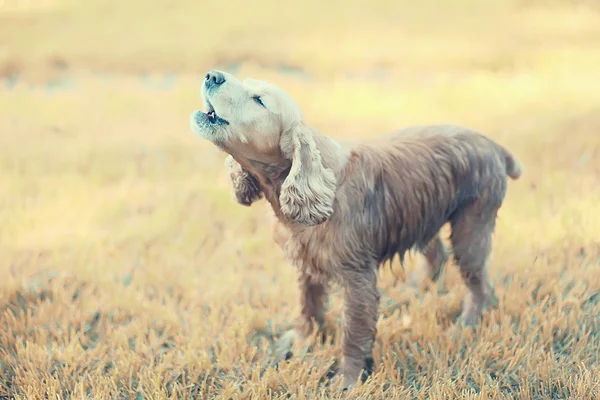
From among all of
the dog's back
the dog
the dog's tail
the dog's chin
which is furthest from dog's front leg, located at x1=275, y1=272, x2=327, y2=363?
the dog's tail

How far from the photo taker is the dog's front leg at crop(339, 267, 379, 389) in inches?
130

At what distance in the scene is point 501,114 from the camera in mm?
6922

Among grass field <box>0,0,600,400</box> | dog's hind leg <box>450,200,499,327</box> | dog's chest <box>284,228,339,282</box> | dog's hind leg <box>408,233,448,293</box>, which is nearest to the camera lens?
dog's chest <box>284,228,339,282</box>

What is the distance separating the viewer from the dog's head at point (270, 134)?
286cm

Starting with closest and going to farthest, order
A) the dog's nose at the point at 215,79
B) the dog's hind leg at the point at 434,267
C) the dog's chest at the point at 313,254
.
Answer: the dog's nose at the point at 215,79 → the dog's chest at the point at 313,254 → the dog's hind leg at the point at 434,267

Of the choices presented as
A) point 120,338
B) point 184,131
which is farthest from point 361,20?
point 120,338

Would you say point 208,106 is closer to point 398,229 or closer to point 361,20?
point 398,229

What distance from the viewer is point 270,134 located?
9.67 ft

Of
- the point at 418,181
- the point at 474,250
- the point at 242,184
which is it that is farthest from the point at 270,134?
the point at 474,250

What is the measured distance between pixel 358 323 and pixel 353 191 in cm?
69

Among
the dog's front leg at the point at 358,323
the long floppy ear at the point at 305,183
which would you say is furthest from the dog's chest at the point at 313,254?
the long floppy ear at the point at 305,183

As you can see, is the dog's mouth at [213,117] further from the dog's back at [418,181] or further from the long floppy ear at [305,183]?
the dog's back at [418,181]

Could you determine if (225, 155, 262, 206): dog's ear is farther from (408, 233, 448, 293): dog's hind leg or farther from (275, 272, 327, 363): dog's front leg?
(408, 233, 448, 293): dog's hind leg

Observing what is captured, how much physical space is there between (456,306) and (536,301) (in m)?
0.48
